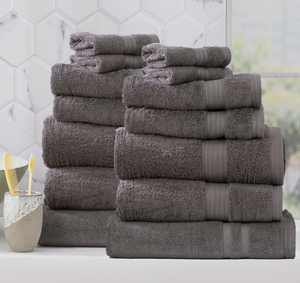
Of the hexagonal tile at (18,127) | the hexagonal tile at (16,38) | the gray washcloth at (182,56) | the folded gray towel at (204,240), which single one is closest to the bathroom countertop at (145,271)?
the folded gray towel at (204,240)

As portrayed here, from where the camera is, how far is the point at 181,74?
2.44ft

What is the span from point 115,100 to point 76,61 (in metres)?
0.11

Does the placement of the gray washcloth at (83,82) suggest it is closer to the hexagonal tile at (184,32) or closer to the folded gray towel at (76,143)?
the folded gray towel at (76,143)

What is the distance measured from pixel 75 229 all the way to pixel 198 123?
335mm

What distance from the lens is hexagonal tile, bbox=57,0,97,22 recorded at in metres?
1.13

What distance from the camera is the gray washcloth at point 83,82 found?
86 centimetres

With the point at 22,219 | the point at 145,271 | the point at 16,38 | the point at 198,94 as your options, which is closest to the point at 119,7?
the point at 16,38

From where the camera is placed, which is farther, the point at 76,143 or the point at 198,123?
the point at 76,143

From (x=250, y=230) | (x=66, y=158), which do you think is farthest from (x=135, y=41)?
(x=250, y=230)

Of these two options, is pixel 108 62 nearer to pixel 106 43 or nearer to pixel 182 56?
pixel 106 43

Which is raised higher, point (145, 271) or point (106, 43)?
point (106, 43)

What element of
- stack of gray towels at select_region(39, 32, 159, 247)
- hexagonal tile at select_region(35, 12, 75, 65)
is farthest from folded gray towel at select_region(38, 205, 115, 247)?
hexagonal tile at select_region(35, 12, 75, 65)

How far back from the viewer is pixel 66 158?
87 cm

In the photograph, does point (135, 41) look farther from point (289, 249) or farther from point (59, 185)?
point (289, 249)
